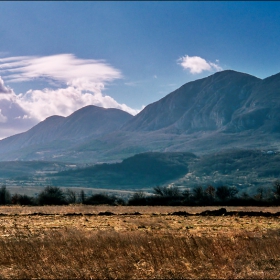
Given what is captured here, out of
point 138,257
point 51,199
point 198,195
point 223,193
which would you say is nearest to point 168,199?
point 198,195

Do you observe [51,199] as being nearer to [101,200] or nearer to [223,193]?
[101,200]

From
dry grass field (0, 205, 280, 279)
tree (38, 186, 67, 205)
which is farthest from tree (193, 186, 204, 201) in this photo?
dry grass field (0, 205, 280, 279)

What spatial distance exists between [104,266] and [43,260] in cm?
235

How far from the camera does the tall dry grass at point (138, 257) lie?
50.2 feet

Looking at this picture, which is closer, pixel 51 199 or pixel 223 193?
pixel 51 199

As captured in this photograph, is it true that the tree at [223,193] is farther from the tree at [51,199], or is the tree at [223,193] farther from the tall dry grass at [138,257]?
the tall dry grass at [138,257]

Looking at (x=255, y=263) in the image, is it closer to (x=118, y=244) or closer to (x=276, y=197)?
(x=118, y=244)

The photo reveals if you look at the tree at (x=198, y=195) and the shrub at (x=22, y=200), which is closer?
the tree at (x=198, y=195)

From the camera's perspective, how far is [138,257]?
1758cm

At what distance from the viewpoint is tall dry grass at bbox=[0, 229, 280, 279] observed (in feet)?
50.2

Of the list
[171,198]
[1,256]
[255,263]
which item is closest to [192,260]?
[255,263]

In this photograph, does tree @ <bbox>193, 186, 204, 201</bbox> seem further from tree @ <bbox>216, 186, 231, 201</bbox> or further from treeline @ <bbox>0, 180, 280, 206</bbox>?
tree @ <bbox>216, 186, 231, 201</bbox>

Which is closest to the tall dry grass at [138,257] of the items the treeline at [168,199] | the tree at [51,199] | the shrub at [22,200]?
the treeline at [168,199]

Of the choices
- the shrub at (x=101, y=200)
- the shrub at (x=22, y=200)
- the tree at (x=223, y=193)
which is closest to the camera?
the shrub at (x=101, y=200)
